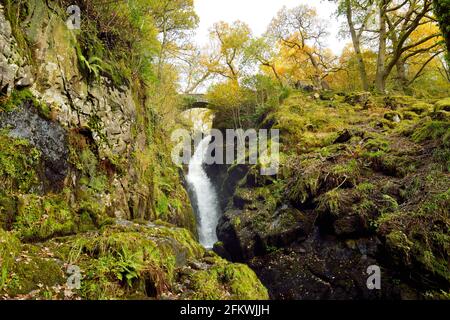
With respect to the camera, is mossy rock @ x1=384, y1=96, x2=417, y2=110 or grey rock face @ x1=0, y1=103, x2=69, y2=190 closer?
grey rock face @ x1=0, y1=103, x2=69, y2=190

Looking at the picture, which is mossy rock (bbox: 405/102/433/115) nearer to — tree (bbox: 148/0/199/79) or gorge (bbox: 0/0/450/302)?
gorge (bbox: 0/0/450/302)

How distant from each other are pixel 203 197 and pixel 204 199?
9.6 inches

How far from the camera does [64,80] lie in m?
5.35

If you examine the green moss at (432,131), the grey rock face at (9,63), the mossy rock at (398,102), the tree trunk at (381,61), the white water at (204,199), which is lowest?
the white water at (204,199)

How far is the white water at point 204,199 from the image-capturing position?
15127 millimetres

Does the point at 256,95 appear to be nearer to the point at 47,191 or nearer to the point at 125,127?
the point at 125,127

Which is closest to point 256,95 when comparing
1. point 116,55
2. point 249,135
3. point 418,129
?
point 249,135

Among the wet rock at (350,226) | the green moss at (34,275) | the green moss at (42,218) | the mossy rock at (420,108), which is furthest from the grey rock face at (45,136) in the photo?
the mossy rock at (420,108)

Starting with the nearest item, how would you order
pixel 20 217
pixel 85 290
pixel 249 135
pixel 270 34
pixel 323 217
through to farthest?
pixel 85 290 < pixel 20 217 < pixel 323 217 < pixel 249 135 < pixel 270 34

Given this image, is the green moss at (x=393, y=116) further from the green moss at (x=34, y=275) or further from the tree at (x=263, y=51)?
the green moss at (x=34, y=275)

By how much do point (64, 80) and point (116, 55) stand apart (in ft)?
8.31

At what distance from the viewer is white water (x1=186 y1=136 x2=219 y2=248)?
1513cm


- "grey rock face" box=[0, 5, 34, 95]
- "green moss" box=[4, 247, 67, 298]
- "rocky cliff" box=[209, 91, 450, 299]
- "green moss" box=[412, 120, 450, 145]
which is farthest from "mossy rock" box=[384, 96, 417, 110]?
"green moss" box=[4, 247, 67, 298]

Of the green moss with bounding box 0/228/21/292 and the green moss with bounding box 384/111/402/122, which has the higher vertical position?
the green moss with bounding box 384/111/402/122
